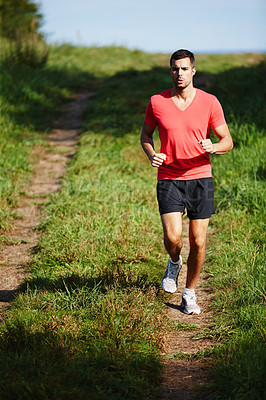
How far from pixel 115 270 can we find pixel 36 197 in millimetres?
3280

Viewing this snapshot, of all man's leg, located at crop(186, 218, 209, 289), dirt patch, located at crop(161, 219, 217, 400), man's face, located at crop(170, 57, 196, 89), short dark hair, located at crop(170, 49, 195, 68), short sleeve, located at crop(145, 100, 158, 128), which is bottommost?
dirt patch, located at crop(161, 219, 217, 400)

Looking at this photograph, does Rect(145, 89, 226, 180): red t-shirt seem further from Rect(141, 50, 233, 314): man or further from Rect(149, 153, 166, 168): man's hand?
Rect(149, 153, 166, 168): man's hand

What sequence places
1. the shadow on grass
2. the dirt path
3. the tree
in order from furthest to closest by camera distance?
Result: the tree, the dirt path, the shadow on grass

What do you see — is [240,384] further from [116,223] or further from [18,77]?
[18,77]

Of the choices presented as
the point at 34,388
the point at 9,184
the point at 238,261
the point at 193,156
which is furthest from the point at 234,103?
the point at 34,388

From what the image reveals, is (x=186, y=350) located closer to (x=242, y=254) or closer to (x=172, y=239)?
(x=172, y=239)

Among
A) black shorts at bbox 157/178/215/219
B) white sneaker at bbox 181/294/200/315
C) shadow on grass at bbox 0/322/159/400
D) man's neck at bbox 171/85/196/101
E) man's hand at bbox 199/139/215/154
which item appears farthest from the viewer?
white sneaker at bbox 181/294/200/315

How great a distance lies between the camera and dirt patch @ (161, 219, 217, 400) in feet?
10.5

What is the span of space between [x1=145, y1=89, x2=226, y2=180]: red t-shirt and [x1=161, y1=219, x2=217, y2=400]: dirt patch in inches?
52.2

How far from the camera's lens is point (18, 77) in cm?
1365

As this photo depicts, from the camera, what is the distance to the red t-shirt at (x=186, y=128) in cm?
402

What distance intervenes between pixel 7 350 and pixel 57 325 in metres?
0.42

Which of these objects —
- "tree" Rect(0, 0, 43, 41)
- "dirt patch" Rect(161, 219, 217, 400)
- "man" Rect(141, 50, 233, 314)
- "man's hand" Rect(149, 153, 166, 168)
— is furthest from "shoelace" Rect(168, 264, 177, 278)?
"tree" Rect(0, 0, 43, 41)

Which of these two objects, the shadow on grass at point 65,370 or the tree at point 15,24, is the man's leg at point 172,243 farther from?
the tree at point 15,24
